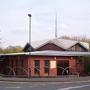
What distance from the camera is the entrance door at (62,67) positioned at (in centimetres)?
4584

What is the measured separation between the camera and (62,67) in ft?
154

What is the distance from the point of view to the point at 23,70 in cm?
4341

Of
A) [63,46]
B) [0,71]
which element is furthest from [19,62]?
[63,46]

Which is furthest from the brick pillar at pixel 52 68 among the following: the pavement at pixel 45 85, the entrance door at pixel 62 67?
the pavement at pixel 45 85

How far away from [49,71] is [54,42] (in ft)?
62.5

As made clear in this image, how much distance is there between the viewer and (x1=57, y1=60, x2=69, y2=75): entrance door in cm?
4584

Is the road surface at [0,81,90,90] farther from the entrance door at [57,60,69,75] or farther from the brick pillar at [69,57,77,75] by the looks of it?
the brick pillar at [69,57,77,75]

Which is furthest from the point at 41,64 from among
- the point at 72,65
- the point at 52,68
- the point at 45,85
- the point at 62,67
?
the point at 45,85

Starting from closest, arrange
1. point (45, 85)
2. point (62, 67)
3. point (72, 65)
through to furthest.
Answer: point (45, 85) → point (62, 67) → point (72, 65)

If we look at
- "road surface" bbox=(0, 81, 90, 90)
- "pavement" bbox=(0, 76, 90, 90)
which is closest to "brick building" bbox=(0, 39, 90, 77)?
"pavement" bbox=(0, 76, 90, 90)

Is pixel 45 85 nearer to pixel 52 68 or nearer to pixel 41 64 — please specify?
pixel 41 64

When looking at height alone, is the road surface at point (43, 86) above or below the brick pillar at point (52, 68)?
below

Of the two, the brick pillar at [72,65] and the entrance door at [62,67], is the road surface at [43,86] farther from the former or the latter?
the brick pillar at [72,65]

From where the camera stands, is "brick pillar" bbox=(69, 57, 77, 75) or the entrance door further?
"brick pillar" bbox=(69, 57, 77, 75)
